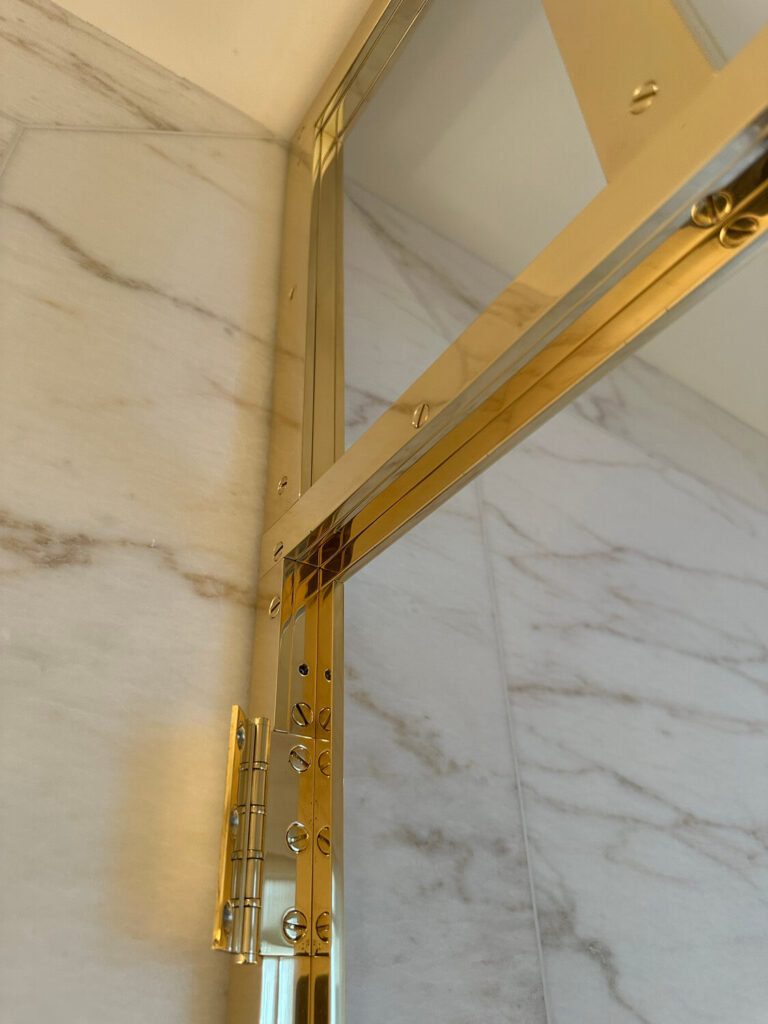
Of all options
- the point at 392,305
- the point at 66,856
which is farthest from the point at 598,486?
the point at 66,856

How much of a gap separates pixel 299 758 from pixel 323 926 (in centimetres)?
9

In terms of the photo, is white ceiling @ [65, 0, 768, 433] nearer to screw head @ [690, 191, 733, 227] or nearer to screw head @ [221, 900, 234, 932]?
screw head @ [690, 191, 733, 227]

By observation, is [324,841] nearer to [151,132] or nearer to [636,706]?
[636,706]

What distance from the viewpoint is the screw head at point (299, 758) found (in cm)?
51

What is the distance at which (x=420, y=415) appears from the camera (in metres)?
0.45

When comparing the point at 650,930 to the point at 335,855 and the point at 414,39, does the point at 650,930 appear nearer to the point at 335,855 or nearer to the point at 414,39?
the point at 335,855

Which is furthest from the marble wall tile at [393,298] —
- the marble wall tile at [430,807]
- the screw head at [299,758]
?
the screw head at [299,758]

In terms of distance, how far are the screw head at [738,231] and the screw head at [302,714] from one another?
0.34m

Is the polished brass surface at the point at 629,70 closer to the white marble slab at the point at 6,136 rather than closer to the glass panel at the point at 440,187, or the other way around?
the glass panel at the point at 440,187

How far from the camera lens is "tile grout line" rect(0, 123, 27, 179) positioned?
63 centimetres

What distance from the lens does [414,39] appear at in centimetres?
74

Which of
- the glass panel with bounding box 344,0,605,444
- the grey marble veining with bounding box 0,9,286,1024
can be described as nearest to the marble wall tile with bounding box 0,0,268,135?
the grey marble veining with bounding box 0,9,286,1024

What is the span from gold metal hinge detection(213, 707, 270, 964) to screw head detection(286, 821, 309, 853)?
17 millimetres

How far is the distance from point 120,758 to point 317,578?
0.53ft
